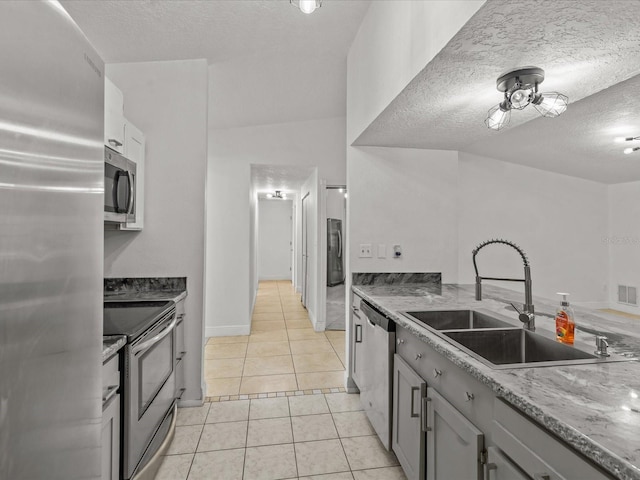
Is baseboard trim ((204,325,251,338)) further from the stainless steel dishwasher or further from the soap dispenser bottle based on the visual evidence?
the soap dispenser bottle

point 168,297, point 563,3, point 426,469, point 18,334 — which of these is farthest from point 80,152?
point 168,297


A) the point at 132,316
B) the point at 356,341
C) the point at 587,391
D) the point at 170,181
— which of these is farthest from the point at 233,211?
the point at 587,391

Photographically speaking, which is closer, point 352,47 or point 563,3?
point 563,3

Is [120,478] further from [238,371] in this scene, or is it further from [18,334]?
[238,371]

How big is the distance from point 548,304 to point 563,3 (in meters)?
1.65

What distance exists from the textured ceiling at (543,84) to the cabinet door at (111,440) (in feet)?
6.55

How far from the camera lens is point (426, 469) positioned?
1.49 m

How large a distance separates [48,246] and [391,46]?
1.94 metres

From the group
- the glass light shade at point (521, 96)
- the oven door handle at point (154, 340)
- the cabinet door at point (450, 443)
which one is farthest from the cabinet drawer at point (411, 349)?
the oven door handle at point (154, 340)

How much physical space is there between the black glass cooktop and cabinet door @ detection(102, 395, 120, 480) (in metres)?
0.29

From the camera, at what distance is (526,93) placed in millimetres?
1568

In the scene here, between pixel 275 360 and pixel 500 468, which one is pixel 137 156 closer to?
pixel 275 360

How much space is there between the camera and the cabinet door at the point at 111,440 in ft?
4.55

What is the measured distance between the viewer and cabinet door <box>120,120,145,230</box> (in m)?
2.33
